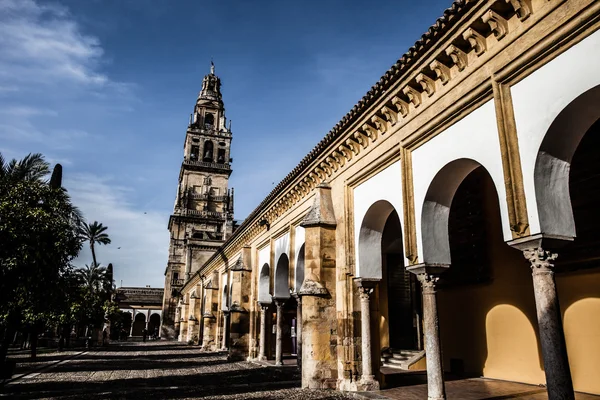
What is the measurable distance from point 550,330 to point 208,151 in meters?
52.1

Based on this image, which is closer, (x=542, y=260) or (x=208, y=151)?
(x=542, y=260)

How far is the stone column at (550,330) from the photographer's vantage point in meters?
4.84

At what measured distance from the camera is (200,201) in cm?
5206

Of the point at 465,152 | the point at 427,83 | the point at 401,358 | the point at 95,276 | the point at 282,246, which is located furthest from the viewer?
the point at 95,276

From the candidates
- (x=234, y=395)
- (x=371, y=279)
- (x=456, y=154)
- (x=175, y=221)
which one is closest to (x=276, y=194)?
(x=371, y=279)

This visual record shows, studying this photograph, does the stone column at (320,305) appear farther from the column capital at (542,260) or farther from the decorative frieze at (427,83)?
the column capital at (542,260)

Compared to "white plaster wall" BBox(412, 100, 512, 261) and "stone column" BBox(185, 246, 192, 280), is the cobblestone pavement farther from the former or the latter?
"stone column" BBox(185, 246, 192, 280)

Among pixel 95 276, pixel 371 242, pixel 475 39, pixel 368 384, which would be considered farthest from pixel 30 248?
pixel 95 276

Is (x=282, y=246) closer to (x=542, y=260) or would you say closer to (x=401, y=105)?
(x=401, y=105)

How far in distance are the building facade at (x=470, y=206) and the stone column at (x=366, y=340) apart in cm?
3

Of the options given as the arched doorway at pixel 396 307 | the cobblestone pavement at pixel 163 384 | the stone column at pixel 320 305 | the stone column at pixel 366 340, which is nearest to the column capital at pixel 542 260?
the stone column at pixel 366 340

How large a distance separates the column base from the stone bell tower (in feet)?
130

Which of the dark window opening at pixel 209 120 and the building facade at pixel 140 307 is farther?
the building facade at pixel 140 307

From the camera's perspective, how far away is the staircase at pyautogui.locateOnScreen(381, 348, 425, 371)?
12617mm
